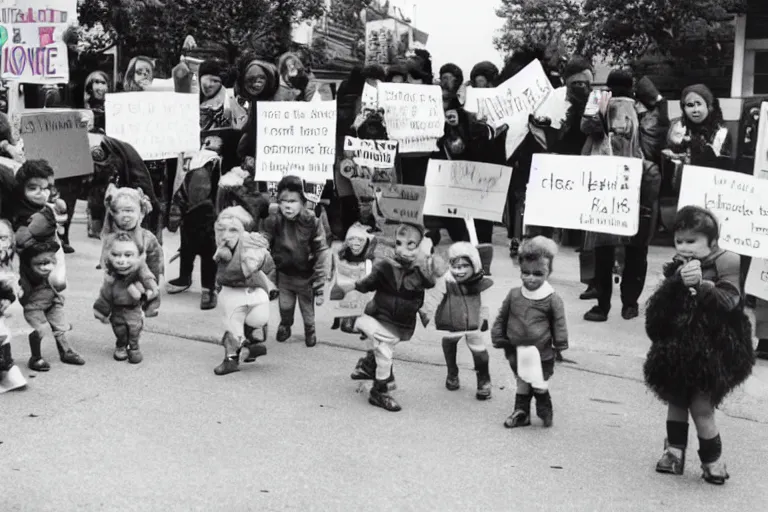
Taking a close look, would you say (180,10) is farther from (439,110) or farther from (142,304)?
(142,304)

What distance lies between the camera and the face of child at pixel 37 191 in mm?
6902

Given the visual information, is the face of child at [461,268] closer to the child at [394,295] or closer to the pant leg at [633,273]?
the child at [394,295]

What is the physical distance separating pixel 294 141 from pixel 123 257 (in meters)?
1.87

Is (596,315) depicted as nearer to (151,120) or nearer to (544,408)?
(544,408)

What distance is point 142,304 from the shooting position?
7.08m

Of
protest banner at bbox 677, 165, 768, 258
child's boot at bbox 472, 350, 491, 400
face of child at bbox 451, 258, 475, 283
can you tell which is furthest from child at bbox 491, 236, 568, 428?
protest banner at bbox 677, 165, 768, 258

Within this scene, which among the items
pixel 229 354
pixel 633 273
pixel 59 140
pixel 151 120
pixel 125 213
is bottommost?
pixel 229 354

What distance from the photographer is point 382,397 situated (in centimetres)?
629

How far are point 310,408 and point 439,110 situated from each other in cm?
389

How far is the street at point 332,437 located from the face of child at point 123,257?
601mm

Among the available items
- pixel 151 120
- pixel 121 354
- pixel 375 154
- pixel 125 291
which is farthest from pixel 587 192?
pixel 151 120

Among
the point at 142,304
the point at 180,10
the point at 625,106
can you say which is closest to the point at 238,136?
the point at 142,304

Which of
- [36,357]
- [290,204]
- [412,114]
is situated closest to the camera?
[36,357]

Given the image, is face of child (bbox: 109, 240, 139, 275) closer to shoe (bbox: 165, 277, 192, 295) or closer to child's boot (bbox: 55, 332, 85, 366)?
child's boot (bbox: 55, 332, 85, 366)
